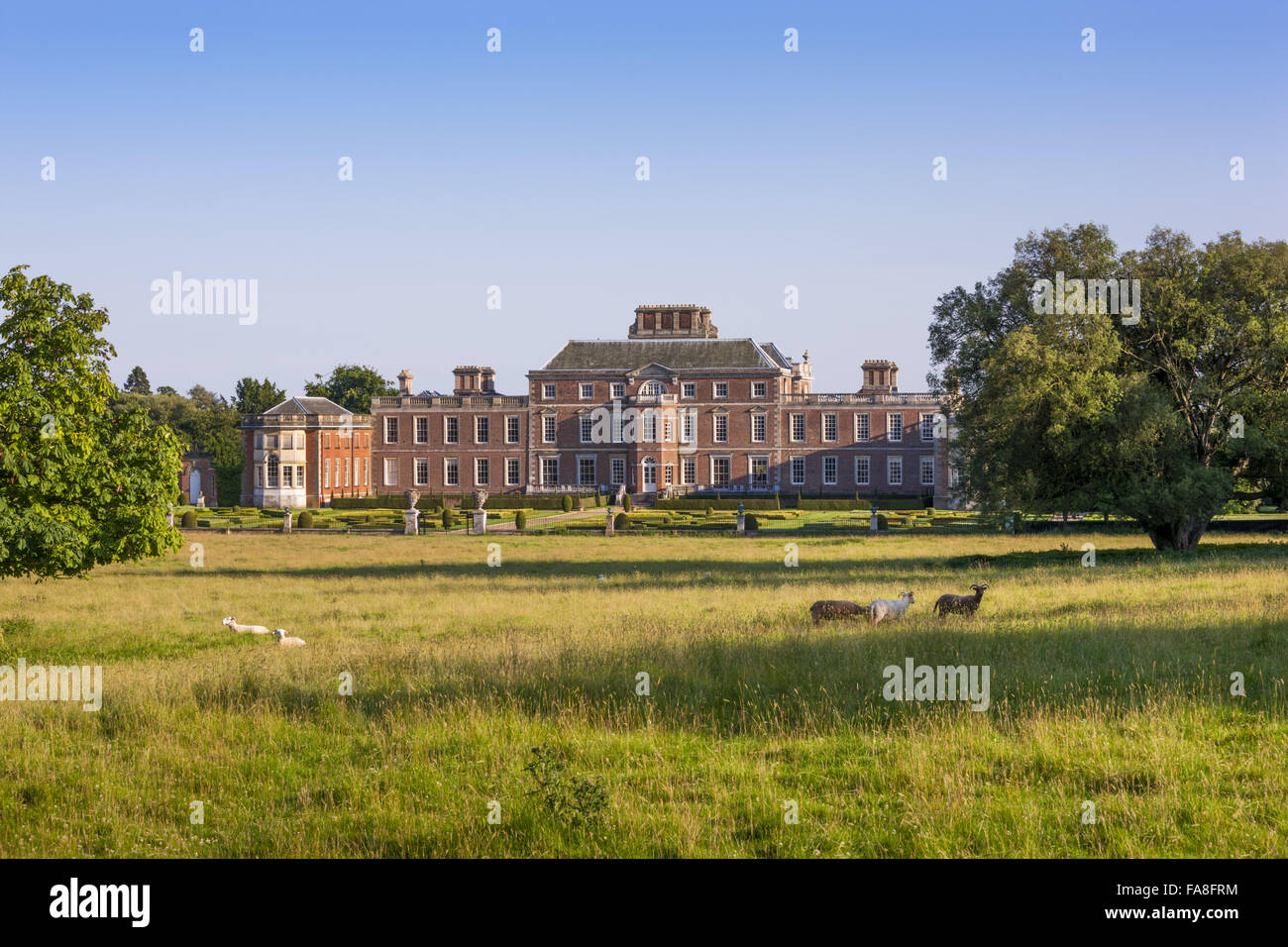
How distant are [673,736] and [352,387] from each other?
308ft

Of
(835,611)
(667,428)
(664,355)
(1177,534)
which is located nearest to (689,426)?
(667,428)

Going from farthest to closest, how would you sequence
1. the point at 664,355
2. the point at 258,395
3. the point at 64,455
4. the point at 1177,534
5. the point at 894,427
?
the point at 258,395 < the point at 664,355 < the point at 894,427 < the point at 1177,534 < the point at 64,455

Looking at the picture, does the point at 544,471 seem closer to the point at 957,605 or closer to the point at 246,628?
the point at 246,628

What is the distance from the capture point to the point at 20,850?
7316 millimetres

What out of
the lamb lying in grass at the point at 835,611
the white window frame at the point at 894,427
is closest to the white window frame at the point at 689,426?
the white window frame at the point at 894,427

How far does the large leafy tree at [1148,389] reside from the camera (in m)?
26.9

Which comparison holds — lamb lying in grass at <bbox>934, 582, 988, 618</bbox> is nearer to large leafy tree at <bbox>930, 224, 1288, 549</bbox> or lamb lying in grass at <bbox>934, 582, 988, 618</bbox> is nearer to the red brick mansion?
large leafy tree at <bbox>930, 224, 1288, 549</bbox>

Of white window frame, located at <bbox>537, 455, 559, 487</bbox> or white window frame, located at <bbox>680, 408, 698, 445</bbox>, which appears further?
white window frame, located at <bbox>537, 455, 559, 487</bbox>

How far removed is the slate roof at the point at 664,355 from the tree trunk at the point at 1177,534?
46.3 m

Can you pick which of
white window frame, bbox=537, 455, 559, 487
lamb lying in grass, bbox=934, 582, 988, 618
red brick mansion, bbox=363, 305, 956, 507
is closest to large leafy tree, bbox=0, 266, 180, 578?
lamb lying in grass, bbox=934, 582, 988, 618

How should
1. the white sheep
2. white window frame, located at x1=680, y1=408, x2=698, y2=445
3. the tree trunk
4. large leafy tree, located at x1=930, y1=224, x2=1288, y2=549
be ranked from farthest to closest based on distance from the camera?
white window frame, located at x1=680, y1=408, x2=698, y2=445 → the tree trunk → large leafy tree, located at x1=930, y1=224, x2=1288, y2=549 → the white sheep

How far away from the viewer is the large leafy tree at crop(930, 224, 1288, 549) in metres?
26.9

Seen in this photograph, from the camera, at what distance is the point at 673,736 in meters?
9.55

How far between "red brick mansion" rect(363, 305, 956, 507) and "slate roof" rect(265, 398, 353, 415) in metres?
3.47
